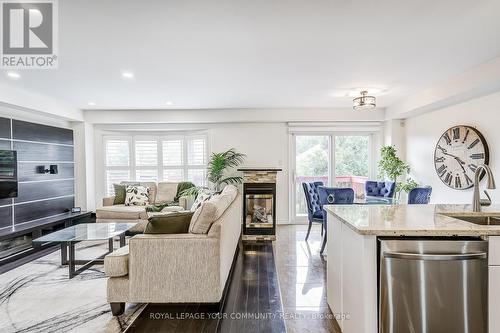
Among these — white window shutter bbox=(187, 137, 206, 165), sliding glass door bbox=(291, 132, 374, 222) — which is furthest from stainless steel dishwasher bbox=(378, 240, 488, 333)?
white window shutter bbox=(187, 137, 206, 165)

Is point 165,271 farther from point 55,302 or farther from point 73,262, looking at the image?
point 73,262

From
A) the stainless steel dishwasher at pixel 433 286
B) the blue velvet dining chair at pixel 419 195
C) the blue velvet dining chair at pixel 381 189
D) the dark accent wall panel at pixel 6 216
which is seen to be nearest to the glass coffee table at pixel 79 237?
the dark accent wall panel at pixel 6 216

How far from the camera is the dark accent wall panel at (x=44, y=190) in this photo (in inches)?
180

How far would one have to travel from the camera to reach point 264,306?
2600 mm

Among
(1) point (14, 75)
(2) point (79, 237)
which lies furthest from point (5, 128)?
(2) point (79, 237)

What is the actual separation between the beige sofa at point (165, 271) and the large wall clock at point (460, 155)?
3.88m

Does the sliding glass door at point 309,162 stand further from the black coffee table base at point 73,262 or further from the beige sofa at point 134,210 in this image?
the black coffee table base at point 73,262

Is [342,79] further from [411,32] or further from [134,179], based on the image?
[134,179]

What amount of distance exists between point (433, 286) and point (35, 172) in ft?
19.1

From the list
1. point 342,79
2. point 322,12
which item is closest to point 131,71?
point 322,12

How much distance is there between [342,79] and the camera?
155 inches

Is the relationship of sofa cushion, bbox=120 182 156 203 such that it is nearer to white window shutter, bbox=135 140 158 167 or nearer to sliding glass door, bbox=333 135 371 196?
white window shutter, bbox=135 140 158 167

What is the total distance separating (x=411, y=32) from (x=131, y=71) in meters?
3.20

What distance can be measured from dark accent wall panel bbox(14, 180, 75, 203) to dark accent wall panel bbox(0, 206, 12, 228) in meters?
Answer: 0.19
